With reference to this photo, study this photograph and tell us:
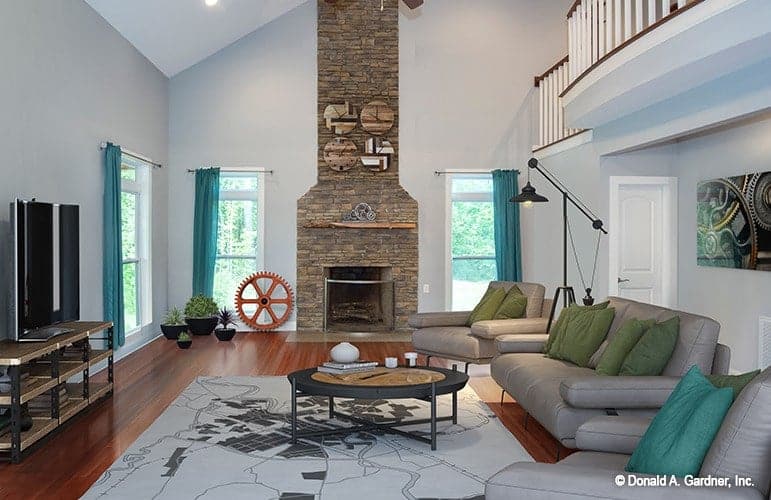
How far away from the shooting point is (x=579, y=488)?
7.63 ft

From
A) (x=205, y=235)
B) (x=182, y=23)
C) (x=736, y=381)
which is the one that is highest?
(x=182, y=23)

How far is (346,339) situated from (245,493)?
5.71 meters

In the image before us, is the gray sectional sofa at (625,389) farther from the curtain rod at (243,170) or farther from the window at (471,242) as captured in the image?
the curtain rod at (243,170)

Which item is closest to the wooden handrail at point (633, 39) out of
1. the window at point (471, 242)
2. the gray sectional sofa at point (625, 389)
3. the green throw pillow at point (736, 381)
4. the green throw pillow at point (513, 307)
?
the gray sectional sofa at point (625, 389)

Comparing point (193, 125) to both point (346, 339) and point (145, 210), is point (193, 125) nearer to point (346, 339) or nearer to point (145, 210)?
point (145, 210)

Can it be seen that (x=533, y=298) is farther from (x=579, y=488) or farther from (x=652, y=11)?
(x=579, y=488)

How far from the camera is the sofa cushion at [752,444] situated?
231cm

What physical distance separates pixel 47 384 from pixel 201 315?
492 centimetres

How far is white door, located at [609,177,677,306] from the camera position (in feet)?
24.5

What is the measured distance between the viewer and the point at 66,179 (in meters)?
6.44

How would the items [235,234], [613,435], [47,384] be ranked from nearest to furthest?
[613,435] → [47,384] → [235,234]


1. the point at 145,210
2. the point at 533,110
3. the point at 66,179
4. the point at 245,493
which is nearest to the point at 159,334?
the point at 145,210

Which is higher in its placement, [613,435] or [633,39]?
[633,39]

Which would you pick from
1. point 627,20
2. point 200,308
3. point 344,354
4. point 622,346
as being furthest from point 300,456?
point 200,308
